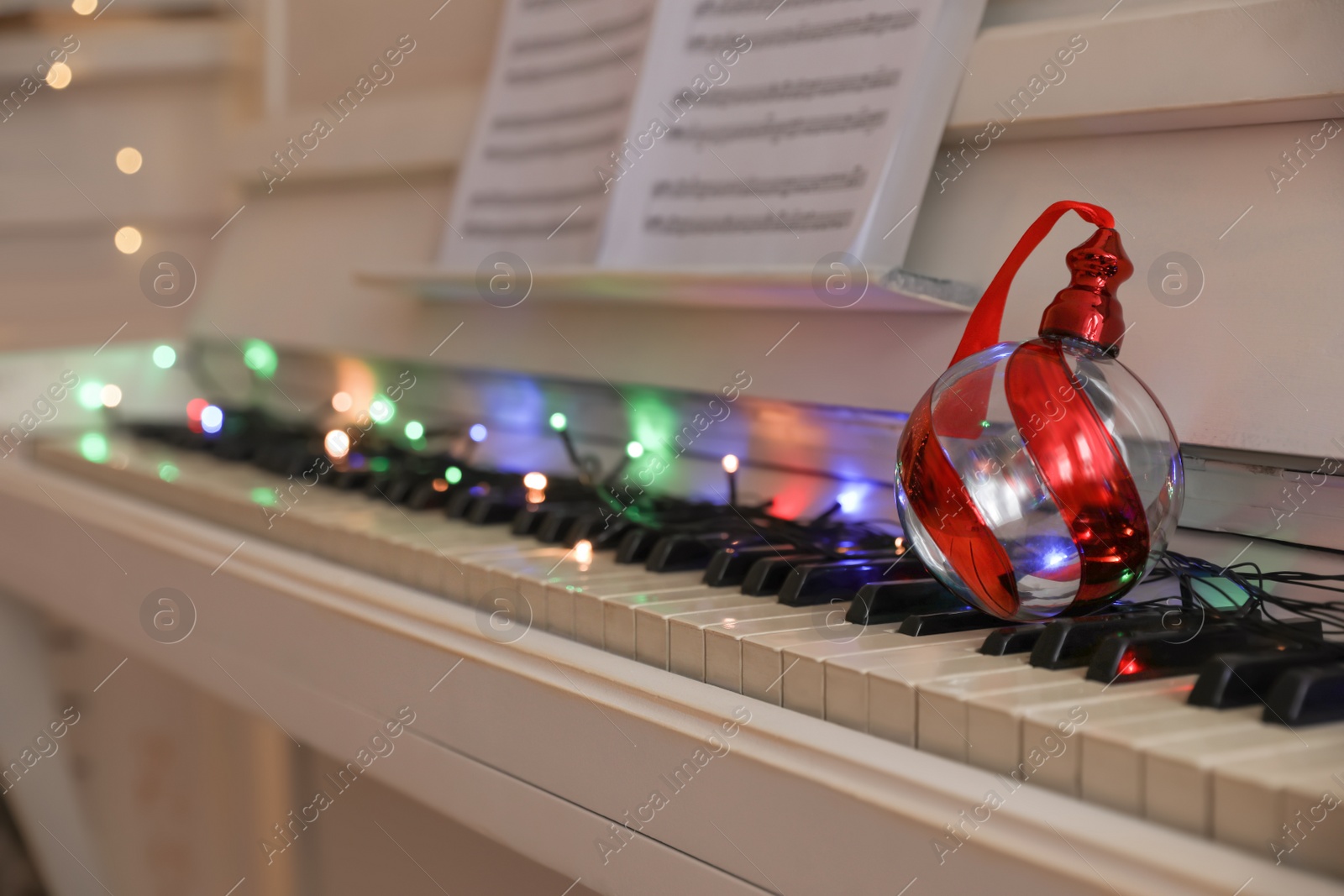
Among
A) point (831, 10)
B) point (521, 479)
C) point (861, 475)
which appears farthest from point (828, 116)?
point (521, 479)

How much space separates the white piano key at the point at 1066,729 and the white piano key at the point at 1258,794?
66 millimetres

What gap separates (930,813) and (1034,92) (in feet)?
2.13

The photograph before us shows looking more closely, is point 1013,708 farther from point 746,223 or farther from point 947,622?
point 746,223

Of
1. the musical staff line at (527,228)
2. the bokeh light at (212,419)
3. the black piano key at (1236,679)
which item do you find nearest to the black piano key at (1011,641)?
the black piano key at (1236,679)

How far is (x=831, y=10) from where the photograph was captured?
1.14 meters

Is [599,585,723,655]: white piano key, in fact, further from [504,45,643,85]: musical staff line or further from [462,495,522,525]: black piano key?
[504,45,643,85]: musical staff line

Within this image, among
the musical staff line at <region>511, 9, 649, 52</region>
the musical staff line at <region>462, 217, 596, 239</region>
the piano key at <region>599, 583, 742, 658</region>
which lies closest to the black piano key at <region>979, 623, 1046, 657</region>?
the piano key at <region>599, 583, 742, 658</region>

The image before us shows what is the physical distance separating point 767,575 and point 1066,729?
324 mm

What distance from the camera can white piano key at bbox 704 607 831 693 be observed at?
701 millimetres

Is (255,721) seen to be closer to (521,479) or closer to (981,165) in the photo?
(521,479)

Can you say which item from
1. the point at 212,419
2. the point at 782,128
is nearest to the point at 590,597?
the point at 782,128

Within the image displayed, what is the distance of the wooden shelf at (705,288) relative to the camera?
95 cm

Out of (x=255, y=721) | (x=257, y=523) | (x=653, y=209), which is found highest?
(x=653, y=209)

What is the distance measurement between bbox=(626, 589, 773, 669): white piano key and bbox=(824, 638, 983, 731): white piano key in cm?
14
